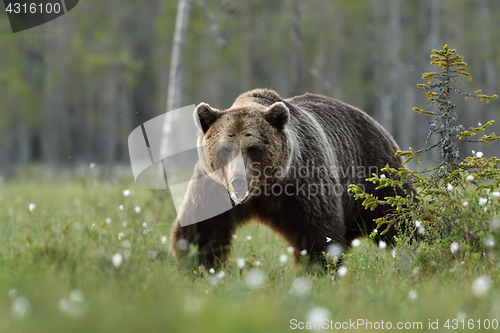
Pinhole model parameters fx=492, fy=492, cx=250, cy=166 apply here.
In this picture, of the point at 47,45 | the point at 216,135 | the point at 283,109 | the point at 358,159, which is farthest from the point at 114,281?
the point at 47,45

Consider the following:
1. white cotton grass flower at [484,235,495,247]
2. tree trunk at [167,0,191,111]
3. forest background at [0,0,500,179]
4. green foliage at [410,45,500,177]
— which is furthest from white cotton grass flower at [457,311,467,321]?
forest background at [0,0,500,179]

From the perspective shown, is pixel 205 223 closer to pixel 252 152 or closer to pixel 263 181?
pixel 263 181

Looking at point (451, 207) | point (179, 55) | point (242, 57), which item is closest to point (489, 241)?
point (451, 207)

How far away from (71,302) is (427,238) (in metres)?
2.71

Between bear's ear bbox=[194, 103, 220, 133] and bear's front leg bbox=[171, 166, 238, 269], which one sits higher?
bear's ear bbox=[194, 103, 220, 133]

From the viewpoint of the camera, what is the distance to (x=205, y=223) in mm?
4645

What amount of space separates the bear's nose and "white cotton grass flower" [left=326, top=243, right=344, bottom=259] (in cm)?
102

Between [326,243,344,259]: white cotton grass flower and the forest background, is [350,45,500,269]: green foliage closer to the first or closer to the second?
[326,243,344,259]: white cotton grass flower

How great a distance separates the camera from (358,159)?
19.3 feet

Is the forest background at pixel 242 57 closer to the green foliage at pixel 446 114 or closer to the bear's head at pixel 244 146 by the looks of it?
the bear's head at pixel 244 146

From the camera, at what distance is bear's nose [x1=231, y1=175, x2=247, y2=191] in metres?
4.02

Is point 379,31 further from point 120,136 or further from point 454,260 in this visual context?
point 454,260

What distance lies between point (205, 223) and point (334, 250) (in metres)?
1.22

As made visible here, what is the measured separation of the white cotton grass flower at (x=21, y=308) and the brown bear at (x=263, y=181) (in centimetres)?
194
